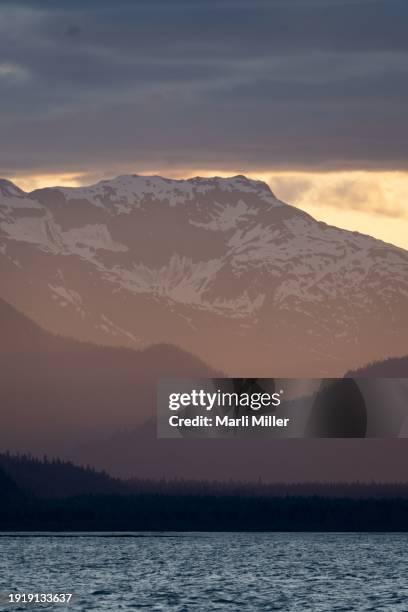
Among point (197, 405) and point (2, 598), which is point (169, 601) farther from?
point (197, 405)

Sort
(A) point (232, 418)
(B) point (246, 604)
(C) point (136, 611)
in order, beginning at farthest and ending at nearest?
(B) point (246, 604)
(C) point (136, 611)
(A) point (232, 418)

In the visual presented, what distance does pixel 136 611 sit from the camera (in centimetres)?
16700

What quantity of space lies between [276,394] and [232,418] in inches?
170

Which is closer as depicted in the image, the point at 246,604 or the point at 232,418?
the point at 232,418

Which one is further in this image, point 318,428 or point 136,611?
point 136,611

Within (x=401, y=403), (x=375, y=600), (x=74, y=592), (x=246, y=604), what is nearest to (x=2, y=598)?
(x=74, y=592)

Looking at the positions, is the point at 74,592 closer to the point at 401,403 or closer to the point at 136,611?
the point at 136,611

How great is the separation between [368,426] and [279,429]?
1155 centimetres

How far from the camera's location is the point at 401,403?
155 m

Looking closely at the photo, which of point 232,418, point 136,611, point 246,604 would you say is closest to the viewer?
point 232,418

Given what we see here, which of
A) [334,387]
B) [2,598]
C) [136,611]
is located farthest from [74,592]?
[334,387]

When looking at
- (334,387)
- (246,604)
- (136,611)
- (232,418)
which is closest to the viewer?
(232,418)

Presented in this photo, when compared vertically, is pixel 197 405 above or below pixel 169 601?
above

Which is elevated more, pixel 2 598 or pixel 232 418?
pixel 232 418
